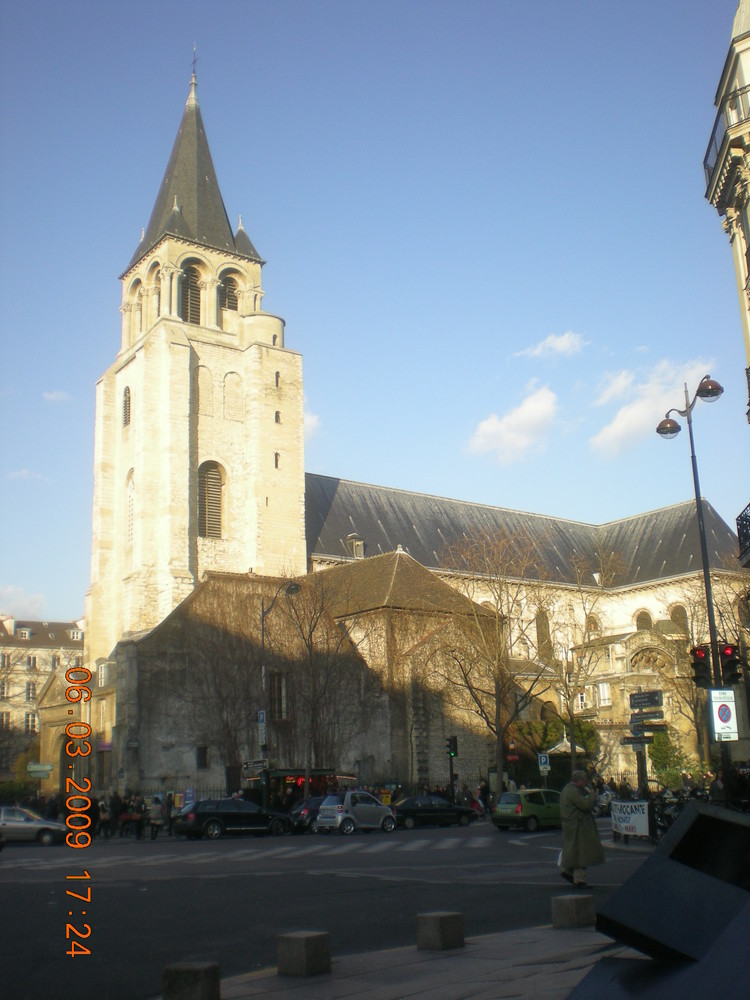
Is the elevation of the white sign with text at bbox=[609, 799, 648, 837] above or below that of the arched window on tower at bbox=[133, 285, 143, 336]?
below

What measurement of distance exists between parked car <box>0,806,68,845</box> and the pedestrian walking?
20.5 m

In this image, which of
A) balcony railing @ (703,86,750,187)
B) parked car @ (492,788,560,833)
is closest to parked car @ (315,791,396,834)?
parked car @ (492,788,560,833)

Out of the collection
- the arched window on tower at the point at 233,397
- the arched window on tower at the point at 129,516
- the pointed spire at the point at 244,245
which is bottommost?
the arched window on tower at the point at 129,516

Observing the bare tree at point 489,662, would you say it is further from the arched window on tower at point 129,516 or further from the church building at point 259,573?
the arched window on tower at point 129,516

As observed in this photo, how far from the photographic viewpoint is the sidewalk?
612 cm

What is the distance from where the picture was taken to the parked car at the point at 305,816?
3075 cm

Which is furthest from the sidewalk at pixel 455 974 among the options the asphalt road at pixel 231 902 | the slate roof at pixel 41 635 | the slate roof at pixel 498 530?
the slate roof at pixel 41 635

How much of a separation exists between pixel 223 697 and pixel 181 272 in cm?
2541

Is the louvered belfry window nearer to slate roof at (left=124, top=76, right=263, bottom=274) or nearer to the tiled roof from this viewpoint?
the tiled roof

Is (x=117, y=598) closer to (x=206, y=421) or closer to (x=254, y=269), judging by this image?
(x=206, y=421)

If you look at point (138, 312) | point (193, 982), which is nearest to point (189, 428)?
point (138, 312)

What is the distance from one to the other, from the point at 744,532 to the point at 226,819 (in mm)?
17913

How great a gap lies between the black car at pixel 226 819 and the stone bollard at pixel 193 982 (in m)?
24.5

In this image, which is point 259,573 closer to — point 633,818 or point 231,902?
point 633,818
